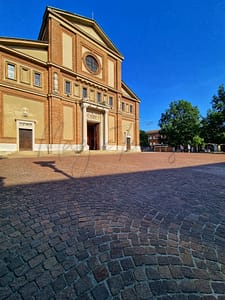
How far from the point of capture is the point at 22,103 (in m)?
17.4

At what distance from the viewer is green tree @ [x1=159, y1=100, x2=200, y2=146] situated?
3700 centimetres

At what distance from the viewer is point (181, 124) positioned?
3772cm

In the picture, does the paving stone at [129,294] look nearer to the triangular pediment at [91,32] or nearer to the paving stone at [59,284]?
the paving stone at [59,284]

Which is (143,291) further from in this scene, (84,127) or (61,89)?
(61,89)

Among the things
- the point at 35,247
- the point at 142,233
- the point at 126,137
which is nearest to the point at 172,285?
the point at 142,233

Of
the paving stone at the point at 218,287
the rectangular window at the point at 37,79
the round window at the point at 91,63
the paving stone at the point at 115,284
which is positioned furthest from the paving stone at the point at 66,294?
the round window at the point at 91,63

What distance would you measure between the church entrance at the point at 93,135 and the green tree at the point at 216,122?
25043 mm

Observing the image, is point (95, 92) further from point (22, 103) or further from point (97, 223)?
point (97, 223)

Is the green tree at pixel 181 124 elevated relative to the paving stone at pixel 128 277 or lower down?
elevated

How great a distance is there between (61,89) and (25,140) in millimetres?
8114

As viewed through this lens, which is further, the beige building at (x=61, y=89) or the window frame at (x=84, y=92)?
the window frame at (x=84, y=92)

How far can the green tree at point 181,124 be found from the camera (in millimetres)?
37000

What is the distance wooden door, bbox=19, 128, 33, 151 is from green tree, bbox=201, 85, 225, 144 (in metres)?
34.3

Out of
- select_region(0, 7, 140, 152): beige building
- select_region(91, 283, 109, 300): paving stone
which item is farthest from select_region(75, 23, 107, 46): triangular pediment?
select_region(91, 283, 109, 300): paving stone
